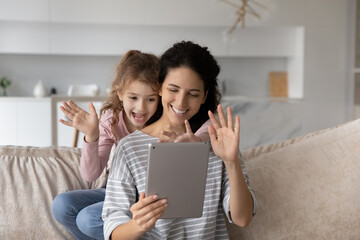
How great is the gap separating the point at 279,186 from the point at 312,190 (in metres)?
0.12

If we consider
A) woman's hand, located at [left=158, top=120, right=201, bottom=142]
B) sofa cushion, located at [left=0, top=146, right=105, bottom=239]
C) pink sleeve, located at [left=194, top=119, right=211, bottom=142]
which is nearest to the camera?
woman's hand, located at [left=158, top=120, right=201, bottom=142]

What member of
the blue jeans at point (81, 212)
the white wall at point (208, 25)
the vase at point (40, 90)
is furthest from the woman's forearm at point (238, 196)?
the vase at point (40, 90)

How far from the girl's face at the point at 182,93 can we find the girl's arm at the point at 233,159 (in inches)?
5.9

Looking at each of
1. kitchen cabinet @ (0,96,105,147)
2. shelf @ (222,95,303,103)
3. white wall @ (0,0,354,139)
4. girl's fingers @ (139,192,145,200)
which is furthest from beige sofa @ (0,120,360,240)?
white wall @ (0,0,354,139)

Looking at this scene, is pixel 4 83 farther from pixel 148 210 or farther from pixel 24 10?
pixel 148 210

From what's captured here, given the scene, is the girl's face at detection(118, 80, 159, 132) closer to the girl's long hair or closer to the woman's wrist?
the girl's long hair

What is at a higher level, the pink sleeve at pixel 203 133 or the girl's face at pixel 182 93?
the girl's face at pixel 182 93

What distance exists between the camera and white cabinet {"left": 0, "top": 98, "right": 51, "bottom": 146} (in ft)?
18.7

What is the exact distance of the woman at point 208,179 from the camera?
1.53 m

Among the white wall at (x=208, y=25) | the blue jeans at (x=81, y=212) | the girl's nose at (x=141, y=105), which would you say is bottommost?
the blue jeans at (x=81, y=212)

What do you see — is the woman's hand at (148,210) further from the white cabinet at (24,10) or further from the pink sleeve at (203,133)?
the white cabinet at (24,10)

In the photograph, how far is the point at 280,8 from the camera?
615 cm

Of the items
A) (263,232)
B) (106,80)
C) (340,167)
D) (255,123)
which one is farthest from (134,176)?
(106,80)

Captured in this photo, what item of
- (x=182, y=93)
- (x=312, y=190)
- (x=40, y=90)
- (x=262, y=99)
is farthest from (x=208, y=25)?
(x=182, y=93)
